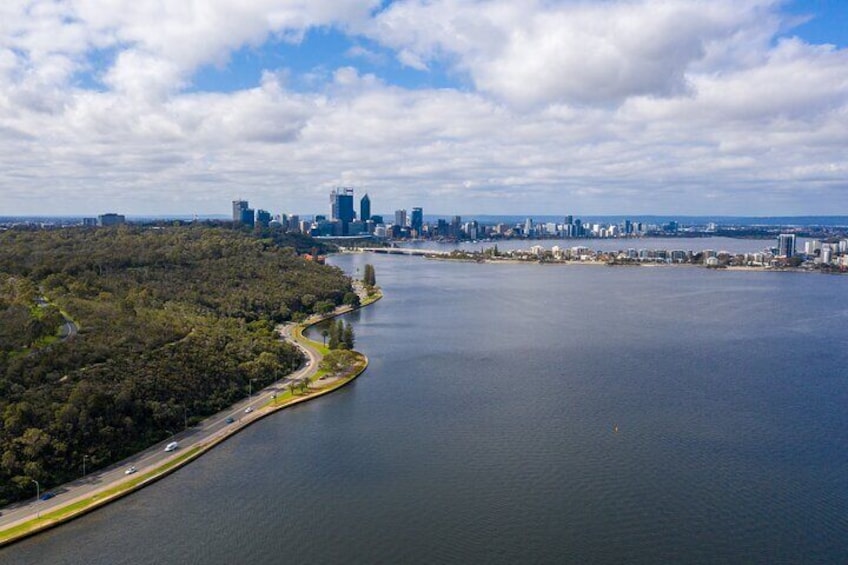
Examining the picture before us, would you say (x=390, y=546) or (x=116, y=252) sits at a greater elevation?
(x=116, y=252)

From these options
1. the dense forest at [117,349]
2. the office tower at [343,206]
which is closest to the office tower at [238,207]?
the office tower at [343,206]

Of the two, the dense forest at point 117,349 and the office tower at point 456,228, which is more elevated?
the office tower at point 456,228

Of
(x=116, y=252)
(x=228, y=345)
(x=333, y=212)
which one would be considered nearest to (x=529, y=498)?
(x=228, y=345)

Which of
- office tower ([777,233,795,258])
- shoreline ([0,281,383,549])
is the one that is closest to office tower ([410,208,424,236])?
office tower ([777,233,795,258])

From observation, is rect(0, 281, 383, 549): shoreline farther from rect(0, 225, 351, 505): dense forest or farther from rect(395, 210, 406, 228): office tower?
rect(395, 210, 406, 228): office tower

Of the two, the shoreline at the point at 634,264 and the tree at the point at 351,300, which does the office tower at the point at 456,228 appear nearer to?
the shoreline at the point at 634,264

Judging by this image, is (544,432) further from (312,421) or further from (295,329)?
(295,329)
